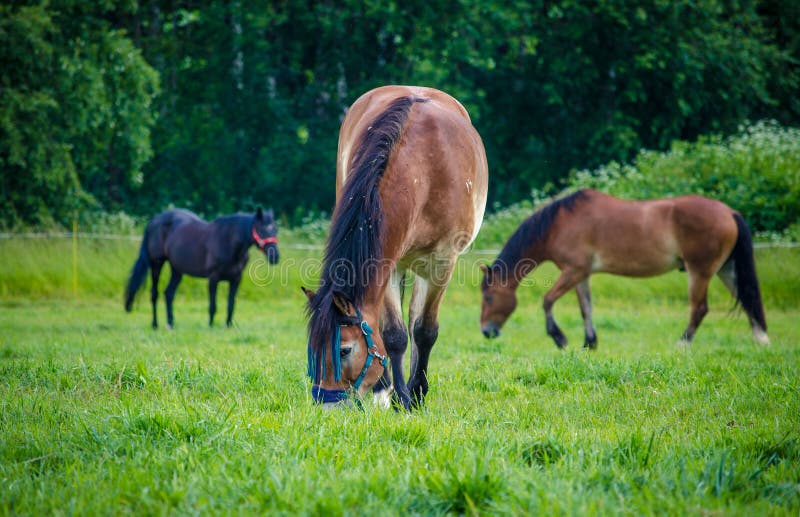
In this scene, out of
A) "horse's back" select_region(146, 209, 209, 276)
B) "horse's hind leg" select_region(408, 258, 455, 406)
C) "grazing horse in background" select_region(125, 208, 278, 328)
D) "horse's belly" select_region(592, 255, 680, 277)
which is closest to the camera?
"horse's hind leg" select_region(408, 258, 455, 406)

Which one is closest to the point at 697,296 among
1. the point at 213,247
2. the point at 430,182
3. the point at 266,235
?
the point at 430,182

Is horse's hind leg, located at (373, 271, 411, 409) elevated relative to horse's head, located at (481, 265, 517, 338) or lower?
elevated

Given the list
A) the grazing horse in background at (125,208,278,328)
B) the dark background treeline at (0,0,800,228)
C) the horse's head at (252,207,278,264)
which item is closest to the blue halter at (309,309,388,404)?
the grazing horse in background at (125,208,278,328)

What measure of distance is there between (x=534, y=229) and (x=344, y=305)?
5.97 meters

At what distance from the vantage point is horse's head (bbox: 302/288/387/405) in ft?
12.8

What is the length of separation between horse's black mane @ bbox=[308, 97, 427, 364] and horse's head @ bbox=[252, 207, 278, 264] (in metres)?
6.97

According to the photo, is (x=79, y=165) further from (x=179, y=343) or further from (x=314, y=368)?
(x=314, y=368)

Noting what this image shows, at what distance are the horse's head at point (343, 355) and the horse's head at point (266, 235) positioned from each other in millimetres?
7110

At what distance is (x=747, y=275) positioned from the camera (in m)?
8.89

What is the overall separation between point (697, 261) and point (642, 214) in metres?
0.87

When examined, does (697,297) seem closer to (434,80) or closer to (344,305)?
(344,305)

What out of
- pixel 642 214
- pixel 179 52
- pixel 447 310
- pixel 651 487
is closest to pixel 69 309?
pixel 447 310

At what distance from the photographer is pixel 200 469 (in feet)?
9.61

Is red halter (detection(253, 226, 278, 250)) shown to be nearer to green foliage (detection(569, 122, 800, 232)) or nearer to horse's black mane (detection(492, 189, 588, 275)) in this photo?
horse's black mane (detection(492, 189, 588, 275))
